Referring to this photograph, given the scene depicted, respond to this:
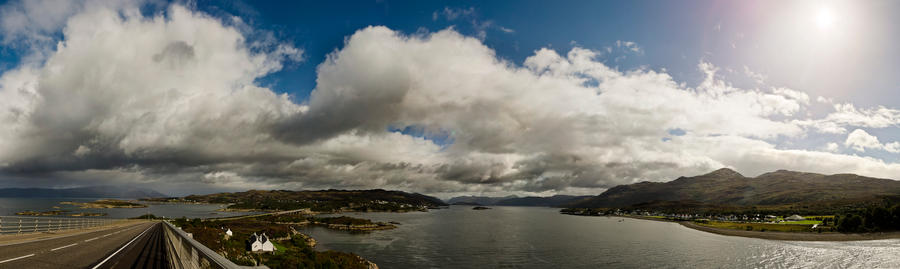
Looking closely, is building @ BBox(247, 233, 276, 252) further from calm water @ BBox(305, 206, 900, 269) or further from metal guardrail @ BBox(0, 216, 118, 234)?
metal guardrail @ BBox(0, 216, 118, 234)

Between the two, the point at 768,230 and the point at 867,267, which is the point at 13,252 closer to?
the point at 867,267

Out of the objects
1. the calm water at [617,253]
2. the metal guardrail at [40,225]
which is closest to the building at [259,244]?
the calm water at [617,253]

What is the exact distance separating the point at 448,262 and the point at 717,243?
88.4 metres

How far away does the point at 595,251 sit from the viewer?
98938 millimetres

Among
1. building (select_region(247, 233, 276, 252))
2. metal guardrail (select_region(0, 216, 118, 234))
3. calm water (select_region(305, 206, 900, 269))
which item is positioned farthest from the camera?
calm water (select_region(305, 206, 900, 269))

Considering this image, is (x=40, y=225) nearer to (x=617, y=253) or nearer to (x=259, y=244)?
(x=259, y=244)

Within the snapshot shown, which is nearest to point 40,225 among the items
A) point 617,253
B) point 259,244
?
point 259,244

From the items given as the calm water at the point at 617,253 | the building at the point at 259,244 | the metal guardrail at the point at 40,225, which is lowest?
the calm water at the point at 617,253

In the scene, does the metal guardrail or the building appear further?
the building

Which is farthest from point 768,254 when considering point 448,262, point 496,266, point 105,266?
point 105,266

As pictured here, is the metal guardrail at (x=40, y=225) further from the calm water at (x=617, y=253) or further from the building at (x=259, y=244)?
the calm water at (x=617, y=253)

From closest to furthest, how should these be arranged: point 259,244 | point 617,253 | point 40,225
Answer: point 40,225 → point 259,244 → point 617,253

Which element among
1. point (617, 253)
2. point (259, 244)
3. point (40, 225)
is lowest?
point (617, 253)

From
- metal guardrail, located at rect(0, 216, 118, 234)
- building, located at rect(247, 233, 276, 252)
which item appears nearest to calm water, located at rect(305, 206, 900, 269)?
building, located at rect(247, 233, 276, 252)
